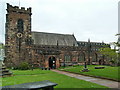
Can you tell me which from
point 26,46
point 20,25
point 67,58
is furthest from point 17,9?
point 67,58

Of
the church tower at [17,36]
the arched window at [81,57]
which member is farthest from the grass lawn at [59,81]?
the arched window at [81,57]

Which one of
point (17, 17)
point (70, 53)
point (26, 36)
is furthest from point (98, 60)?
point (17, 17)

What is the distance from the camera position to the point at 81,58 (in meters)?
44.5

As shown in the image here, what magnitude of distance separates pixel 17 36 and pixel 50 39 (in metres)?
11.9

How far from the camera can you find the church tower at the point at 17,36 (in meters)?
34.9

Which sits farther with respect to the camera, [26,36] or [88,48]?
[88,48]

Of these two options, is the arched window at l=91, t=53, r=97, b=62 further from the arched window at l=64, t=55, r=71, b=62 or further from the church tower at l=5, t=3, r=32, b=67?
the church tower at l=5, t=3, r=32, b=67

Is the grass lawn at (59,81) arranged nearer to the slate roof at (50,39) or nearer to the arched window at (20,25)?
the arched window at (20,25)

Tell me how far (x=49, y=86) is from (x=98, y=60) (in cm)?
4424

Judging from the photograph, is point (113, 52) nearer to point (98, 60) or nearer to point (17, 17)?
point (17, 17)

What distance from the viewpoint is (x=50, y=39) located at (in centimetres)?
4300

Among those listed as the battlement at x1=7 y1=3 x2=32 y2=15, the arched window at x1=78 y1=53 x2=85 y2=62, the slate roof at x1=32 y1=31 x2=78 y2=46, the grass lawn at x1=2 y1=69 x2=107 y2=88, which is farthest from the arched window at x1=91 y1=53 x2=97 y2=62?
the grass lawn at x1=2 y1=69 x2=107 y2=88

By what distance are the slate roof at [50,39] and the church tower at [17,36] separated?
4373mm

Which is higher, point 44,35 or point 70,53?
point 44,35
